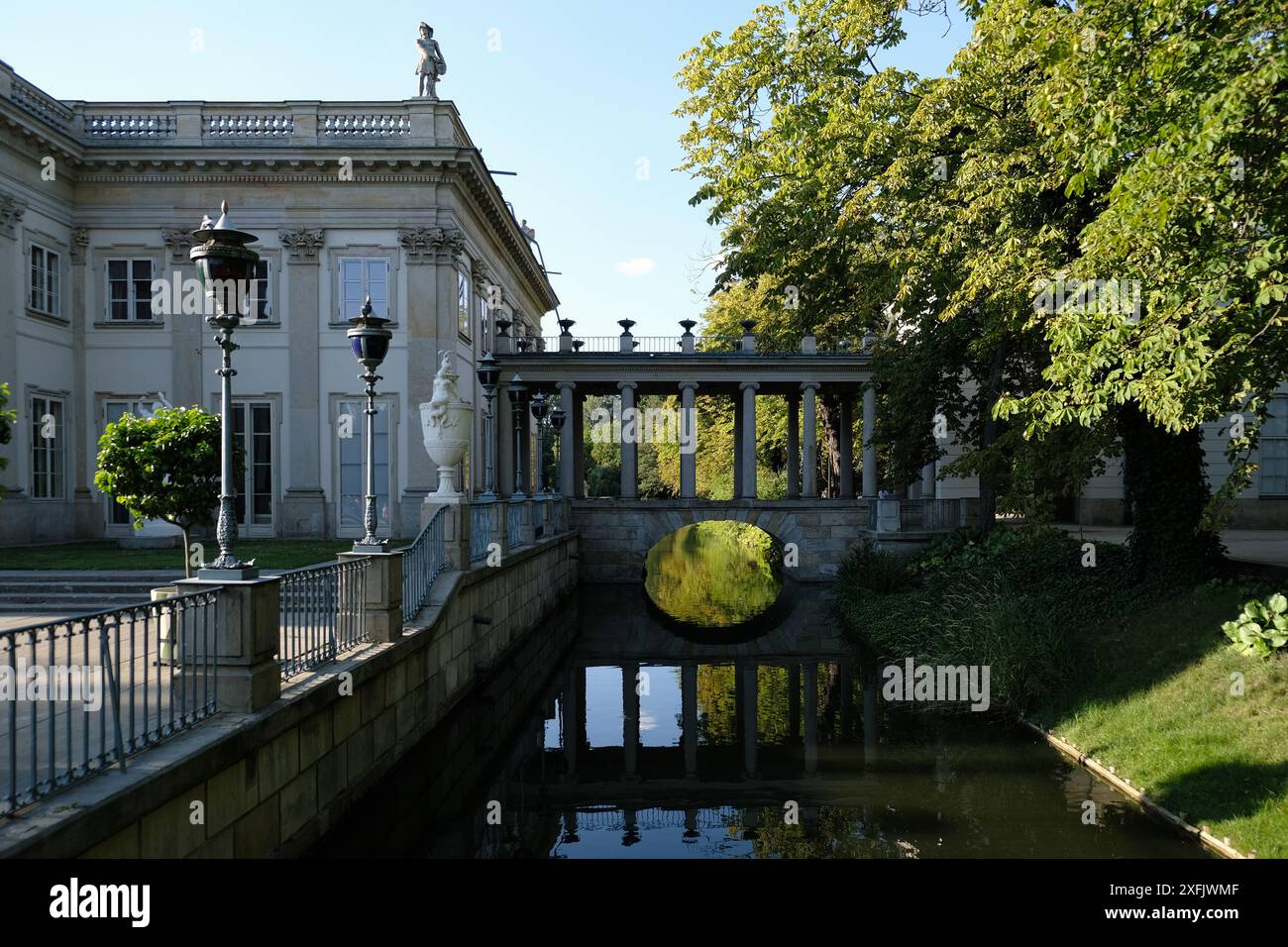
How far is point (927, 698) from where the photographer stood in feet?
45.3

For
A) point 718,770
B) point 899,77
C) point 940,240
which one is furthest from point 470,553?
point 899,77

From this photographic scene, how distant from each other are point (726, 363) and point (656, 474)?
3593 centimetres

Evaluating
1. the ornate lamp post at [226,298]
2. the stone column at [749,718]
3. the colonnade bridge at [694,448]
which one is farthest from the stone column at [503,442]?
the ornate lamp post at [226,298]

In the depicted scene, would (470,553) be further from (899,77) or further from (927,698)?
(899,77)

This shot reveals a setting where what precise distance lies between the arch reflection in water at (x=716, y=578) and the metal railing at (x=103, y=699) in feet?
55.9

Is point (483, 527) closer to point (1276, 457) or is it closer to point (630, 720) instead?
point (630, 720)

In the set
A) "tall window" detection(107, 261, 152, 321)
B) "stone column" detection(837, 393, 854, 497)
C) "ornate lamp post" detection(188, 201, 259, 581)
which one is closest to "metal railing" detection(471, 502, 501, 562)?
"ornate lamp post" detection(188, 201, 259, 581)

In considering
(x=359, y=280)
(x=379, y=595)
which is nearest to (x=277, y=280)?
(x=359, y=280)

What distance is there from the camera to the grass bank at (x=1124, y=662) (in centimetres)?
846

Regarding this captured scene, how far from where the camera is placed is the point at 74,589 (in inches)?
527

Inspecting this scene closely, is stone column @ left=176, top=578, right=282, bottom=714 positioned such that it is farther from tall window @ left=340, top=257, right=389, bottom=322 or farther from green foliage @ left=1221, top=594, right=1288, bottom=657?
tall window @ left=340, top=257, right=389, bottom=322

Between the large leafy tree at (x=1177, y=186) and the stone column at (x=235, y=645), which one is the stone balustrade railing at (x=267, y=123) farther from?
the stone column at (x=235, y=645)

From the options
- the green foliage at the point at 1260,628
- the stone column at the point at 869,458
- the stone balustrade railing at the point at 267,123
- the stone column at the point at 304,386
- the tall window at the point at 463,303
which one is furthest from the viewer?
the stone column at the point at 869,458

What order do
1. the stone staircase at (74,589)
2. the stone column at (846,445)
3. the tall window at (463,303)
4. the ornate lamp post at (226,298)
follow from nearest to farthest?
the ornate lamp post at (226,298) < the stone staircase at (74,589) < the tall window at (463,303) < the stone column at (846,445)
